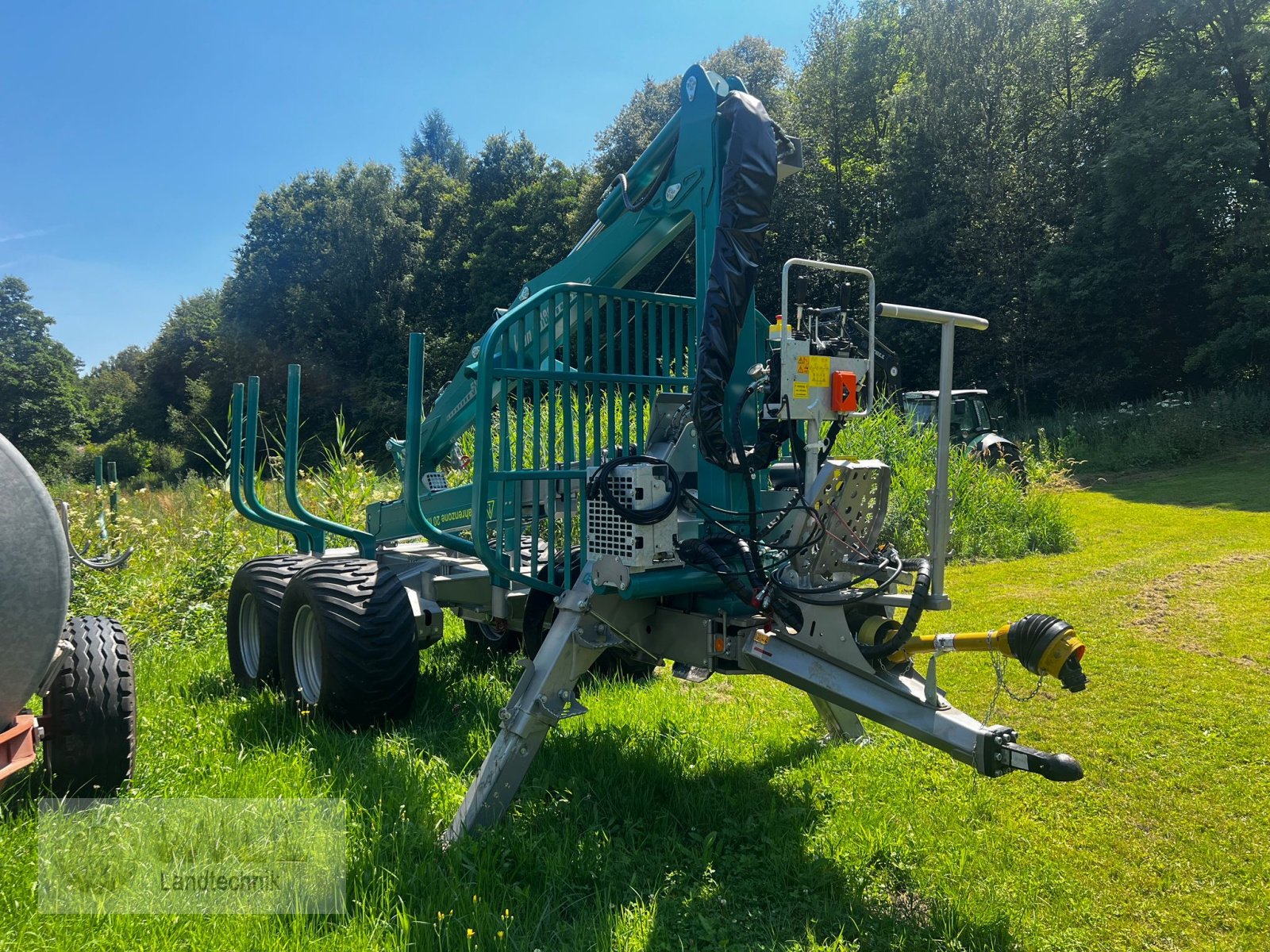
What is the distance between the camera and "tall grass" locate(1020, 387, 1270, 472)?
18453mm

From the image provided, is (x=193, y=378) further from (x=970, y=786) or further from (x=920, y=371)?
(x=970, y=786)

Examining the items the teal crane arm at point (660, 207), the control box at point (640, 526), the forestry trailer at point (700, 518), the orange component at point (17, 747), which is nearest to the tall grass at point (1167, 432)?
the teal crane arm at point (660, 207)

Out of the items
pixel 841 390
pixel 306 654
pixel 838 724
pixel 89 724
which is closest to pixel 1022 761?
pixel 841 390

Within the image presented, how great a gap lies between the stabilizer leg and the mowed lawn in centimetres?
15

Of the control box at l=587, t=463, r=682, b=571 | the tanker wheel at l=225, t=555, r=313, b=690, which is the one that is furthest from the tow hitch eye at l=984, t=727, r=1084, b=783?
the tanker wheel at l=225, t=555, r=313, b=690

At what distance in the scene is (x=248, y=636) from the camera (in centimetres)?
562

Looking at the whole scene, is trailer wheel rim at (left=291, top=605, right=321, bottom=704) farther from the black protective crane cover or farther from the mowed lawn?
the black protective crane cover

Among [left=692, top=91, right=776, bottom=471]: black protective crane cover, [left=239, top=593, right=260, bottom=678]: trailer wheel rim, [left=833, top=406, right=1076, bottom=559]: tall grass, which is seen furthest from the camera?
[left=833, top=406, right=1076, bottom=559]: tall grass

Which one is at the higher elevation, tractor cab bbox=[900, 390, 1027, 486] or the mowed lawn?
tractor cab bbox=[900, 390, 1027, 486]

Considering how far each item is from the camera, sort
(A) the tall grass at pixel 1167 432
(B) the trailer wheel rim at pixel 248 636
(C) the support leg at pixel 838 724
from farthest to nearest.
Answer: (A) the tall grass at pixel 1167 432 < (B) the trailer wheel rim at pixel 248 636 < (C) the support leg at pixel 838 724

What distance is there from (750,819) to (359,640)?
6.81 feet

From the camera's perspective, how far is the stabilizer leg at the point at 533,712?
337cm

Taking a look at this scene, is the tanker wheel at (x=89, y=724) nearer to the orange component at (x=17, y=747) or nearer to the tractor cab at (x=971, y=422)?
the orange component at (x=17, y=747)

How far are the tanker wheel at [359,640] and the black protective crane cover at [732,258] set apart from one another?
1.92 m
